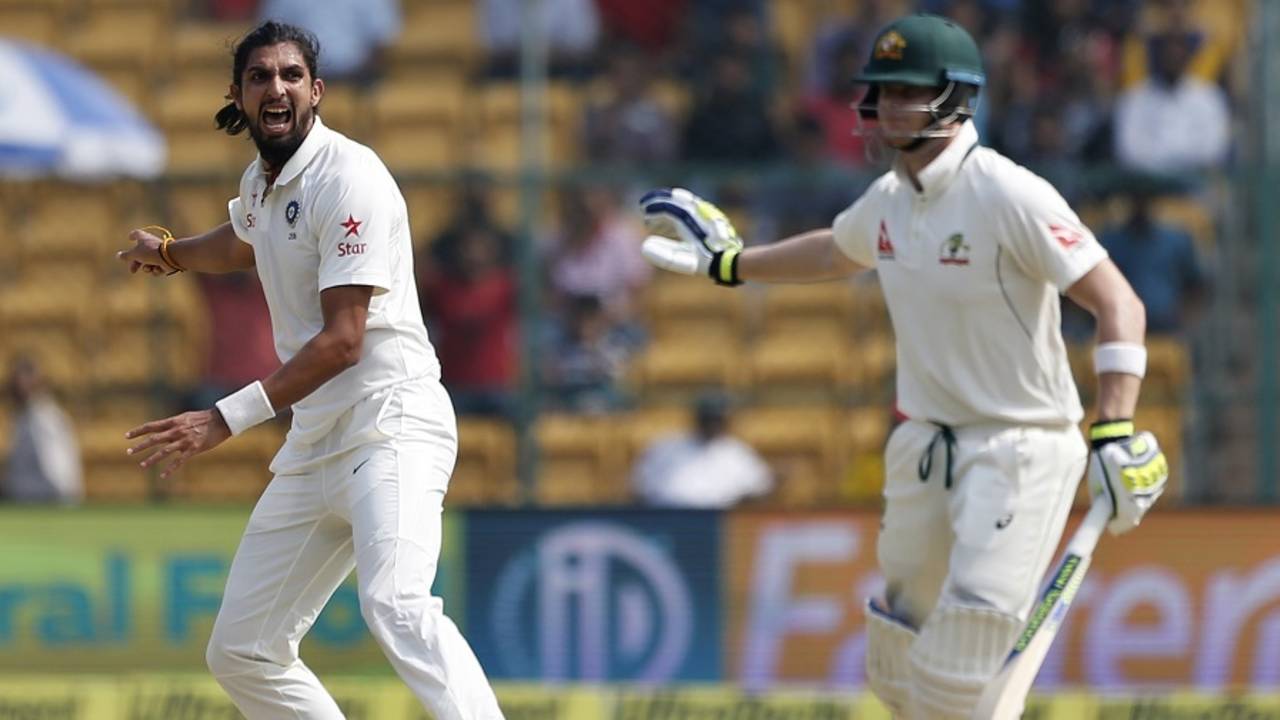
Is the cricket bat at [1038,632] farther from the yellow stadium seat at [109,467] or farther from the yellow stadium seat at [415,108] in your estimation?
the yellow stadium seat at [415,108]

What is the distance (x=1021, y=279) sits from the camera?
5.51 m

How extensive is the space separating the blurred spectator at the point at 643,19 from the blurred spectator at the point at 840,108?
3.78 ft

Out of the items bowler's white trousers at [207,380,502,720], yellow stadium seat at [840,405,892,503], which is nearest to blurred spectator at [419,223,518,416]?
yellow stadium seat at [840,405,892,503]

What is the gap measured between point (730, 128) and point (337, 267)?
6218 millimetres

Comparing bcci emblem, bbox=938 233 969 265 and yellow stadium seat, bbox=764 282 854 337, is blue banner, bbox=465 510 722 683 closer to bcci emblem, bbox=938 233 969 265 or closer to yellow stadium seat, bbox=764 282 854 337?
yellow stadium seat, bbox=764 282 854 337

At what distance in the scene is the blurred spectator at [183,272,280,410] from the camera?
1047 cm

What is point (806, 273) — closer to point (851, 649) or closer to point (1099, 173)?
point (851, 649)

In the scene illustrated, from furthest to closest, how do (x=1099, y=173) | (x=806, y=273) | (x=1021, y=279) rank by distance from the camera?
(x=1099, y=173) → (x=806, y=273) → (x=1021, y=279)

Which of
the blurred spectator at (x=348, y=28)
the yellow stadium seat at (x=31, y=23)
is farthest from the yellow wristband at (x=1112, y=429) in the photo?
the yellow stadium seat at (x=31, y=23)

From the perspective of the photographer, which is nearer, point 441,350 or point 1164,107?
point 441,350

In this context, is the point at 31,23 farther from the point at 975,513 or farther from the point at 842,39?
the point at 975,513

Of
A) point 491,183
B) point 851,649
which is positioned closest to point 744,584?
point 851,649

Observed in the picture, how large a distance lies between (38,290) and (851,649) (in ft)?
15.5

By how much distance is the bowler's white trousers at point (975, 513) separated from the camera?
5465mm
